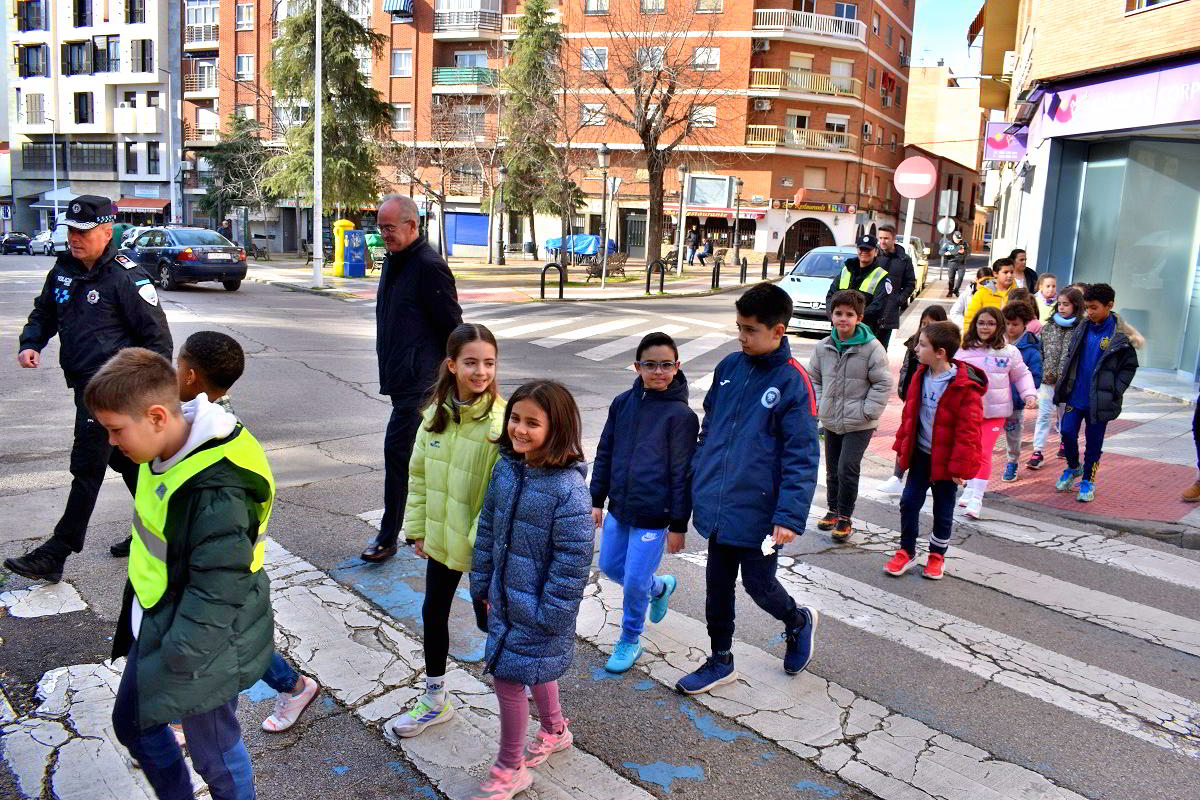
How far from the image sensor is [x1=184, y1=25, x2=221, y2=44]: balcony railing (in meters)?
55.1

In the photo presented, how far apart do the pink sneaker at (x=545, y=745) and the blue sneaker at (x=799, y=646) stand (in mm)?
1184

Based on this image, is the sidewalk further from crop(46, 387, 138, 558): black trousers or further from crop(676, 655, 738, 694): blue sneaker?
crop(676, 655, 738, 694): blue sneaker

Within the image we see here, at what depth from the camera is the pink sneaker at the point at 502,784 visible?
3.11m

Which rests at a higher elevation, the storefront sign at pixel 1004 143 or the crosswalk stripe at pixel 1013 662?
the storefront sign at pixel 1004 143

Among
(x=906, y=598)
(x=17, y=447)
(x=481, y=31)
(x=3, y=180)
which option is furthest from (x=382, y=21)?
(x=906, y=598)

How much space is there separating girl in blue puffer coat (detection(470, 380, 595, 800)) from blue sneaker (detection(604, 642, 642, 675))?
1.03 metres

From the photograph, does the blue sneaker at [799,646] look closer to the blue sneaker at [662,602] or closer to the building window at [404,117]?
the blue sneaker at [662,602]

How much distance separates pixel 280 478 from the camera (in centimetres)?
694

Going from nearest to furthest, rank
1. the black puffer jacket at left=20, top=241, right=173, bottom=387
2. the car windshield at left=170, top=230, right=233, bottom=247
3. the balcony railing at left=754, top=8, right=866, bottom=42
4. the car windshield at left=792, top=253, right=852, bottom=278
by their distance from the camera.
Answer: the black puffer jacket at left=20, top=241, right=173, bottom=387 < the car windshield at left=792, top=253, right=852, bottom=278 < the car windshield at left=170, top=230, right=233, bottom=247 < the balcony railing at left=754, top=8, right=866, bottom=42

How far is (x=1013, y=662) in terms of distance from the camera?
4.43m

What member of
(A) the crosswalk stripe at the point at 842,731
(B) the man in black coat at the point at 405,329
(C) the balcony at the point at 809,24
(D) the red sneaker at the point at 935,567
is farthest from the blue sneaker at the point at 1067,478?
(C) the balcony at the point at 809,24

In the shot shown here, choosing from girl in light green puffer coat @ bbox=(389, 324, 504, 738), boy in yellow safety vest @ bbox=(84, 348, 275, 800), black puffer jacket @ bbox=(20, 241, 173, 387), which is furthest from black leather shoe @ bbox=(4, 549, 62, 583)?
boy in yellow safety vest @ bbox=(84, 348, 275, 800)

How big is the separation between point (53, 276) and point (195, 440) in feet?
10.4

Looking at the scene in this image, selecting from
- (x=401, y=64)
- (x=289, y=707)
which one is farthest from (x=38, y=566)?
(x=401, y=64)
